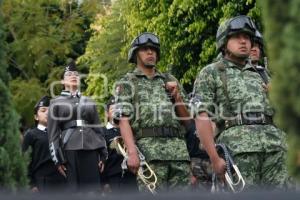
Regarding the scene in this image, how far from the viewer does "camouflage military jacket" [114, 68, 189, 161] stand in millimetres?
8805

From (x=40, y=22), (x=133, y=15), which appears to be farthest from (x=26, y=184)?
(x=40, y=22)

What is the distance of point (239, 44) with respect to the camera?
27.4 ft

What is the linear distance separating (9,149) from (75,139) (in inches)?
248

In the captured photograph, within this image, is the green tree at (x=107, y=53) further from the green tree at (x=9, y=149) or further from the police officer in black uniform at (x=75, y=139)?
the green tree at (x=9, y=149)

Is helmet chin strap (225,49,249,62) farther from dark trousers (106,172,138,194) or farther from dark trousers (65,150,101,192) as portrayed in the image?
dark trousers (65,150,101,192)

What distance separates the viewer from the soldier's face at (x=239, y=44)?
27.3 ft

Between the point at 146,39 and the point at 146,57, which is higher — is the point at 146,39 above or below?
above

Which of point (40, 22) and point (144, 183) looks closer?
point (144, 183)

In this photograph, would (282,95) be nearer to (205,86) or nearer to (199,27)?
(205,86)

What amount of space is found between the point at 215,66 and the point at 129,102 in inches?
38.2

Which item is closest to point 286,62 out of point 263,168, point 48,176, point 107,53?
point 263,168

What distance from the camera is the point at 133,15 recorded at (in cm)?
2628

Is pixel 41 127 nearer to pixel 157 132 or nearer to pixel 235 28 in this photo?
pixel 157 132

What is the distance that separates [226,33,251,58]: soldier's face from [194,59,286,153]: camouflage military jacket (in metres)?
0.11
